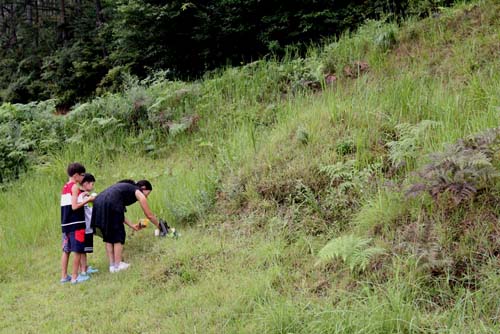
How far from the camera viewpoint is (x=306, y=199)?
5734 millimetres

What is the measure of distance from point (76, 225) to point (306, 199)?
3.07 metres

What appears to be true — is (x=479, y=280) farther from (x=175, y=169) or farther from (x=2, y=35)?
(x=2, y=35)

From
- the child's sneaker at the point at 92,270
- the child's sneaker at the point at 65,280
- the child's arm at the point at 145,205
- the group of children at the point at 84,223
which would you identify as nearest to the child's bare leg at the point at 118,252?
the group of children at the point at 84,223

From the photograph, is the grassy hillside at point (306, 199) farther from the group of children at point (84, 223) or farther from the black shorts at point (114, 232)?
the black shorts at point (114, 232)

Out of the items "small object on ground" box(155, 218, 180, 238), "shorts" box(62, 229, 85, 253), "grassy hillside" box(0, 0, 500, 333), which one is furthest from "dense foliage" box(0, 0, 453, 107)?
"shorts" box(62, 229, 85, 253)

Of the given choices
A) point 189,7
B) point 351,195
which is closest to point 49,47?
point 189,7

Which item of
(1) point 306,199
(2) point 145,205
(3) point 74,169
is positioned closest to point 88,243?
(2) point 145,205

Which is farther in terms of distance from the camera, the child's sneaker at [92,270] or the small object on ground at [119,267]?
the child's sneaker at [92,270]

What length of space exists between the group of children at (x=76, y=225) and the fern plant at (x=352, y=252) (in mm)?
3333

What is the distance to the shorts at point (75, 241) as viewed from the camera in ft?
19.9

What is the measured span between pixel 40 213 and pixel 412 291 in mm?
6857

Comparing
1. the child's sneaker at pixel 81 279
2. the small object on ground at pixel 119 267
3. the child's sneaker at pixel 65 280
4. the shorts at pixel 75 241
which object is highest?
the shorts at pixel 75 241

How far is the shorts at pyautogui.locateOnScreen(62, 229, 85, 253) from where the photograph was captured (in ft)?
19.9

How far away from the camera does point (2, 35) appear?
87.9 ft
